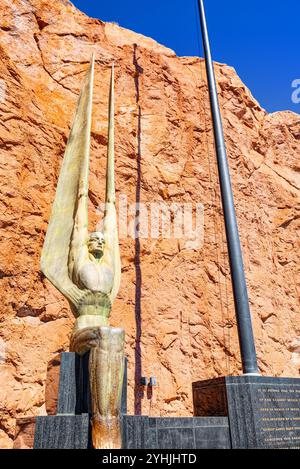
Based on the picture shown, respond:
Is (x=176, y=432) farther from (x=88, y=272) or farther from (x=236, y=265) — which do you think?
(x=236, y=265)

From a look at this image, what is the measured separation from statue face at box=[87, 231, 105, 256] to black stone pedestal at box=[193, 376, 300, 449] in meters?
2.38

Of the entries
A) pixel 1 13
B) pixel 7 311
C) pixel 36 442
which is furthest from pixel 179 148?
pixel 36 442

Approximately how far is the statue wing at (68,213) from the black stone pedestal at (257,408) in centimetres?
232

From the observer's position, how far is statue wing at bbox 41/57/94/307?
5.09 meters

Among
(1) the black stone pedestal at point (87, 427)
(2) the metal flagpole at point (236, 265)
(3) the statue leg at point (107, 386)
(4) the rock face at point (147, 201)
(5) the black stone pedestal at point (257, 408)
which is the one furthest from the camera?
(4) the rock face at point (147, 201)

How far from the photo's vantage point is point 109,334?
163 inches

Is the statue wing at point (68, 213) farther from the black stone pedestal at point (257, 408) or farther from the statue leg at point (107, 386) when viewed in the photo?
the black stone pedestal at point (257, 408)

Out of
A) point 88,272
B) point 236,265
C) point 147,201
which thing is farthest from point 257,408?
point 147,201

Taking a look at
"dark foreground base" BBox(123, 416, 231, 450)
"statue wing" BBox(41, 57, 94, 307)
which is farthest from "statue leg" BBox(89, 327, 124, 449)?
"statue wing" BBox(41, 57, 94, 307)

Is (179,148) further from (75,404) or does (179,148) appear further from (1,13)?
(75,404)

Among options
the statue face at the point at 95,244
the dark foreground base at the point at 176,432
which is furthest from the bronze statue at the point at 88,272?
the dark foreground base at the point at 176,432

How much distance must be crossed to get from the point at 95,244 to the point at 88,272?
1.38 feet

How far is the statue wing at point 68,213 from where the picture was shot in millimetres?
5090

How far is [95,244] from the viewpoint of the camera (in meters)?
5.16
